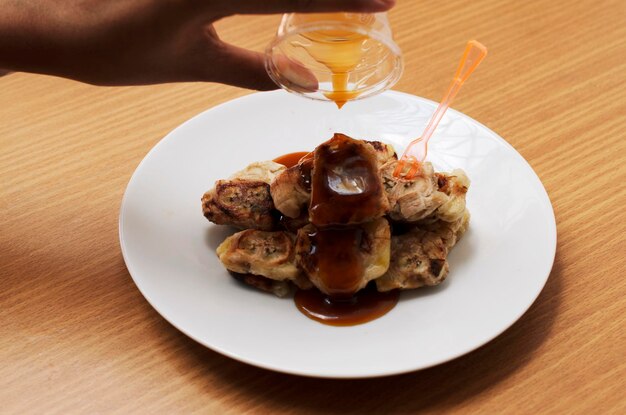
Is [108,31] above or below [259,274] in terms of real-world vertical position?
above

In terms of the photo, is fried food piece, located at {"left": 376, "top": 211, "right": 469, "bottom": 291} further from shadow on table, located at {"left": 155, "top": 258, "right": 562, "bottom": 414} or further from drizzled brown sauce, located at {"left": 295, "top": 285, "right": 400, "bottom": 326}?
shadow on table, located at {"left": 155, "top": 258, "right": 562, "bottom": 414}

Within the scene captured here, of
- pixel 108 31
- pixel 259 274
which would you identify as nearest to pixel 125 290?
pixel 259 274

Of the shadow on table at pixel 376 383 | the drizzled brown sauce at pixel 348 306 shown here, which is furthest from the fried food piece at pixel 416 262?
the shadow on table at pixel 376 383

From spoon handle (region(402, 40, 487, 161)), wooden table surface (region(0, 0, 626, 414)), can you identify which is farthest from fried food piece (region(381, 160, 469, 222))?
wooden table surface (region(0, 0, 626, 414))

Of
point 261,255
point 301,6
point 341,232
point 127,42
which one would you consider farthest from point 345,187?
point 127,42

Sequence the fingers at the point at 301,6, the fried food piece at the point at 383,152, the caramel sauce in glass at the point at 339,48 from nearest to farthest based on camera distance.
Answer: the fingers at the point at 301,6, the caramel sauce in glass at the point at 339,48, the fried food piece at the point at 383,152

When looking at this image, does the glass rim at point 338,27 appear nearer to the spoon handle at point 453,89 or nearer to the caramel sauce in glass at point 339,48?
the caramel sauce in glass at point 339,48

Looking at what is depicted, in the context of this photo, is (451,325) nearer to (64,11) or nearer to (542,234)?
(542,234)
